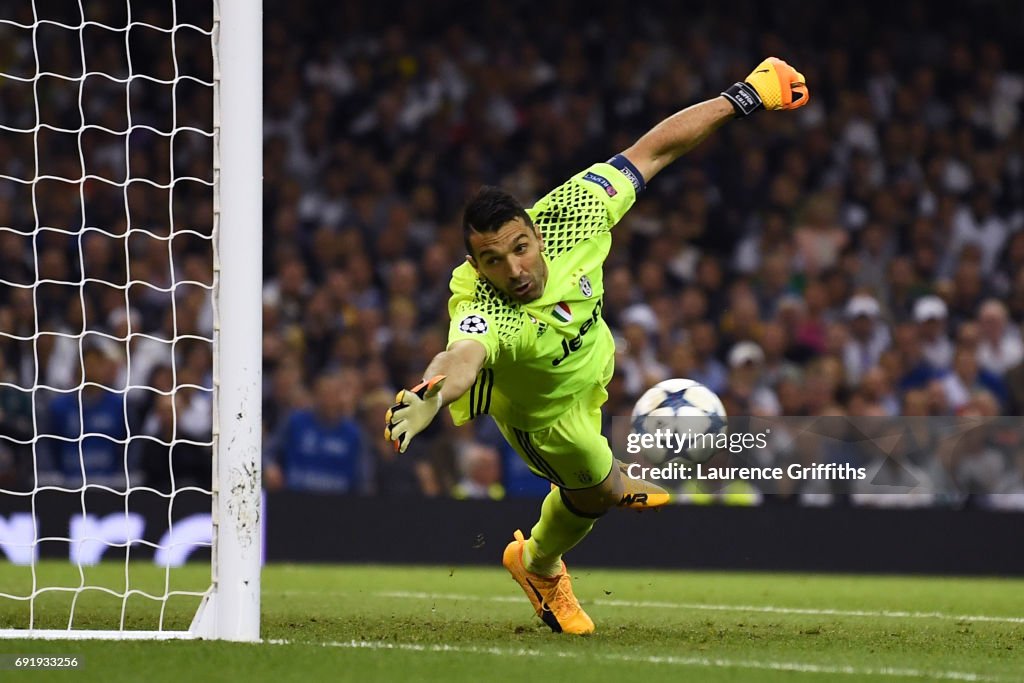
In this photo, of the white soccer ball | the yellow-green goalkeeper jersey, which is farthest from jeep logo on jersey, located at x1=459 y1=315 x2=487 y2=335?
the white soccer ball

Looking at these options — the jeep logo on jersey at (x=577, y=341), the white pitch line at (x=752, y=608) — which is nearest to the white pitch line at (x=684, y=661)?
the jeep logo on jersey at (x=577, y=341)

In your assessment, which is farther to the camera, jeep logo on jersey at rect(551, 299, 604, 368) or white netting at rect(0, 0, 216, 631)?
white netting at rect(0, 0, 216, 631)

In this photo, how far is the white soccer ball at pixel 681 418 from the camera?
7500 millimetres

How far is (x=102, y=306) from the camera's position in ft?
40.9

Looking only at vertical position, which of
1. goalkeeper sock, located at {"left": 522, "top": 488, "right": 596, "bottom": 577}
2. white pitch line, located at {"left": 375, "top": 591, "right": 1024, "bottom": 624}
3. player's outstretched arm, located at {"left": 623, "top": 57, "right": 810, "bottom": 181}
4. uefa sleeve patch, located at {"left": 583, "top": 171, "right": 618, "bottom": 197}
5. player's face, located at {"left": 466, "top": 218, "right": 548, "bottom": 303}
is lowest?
white pitch line, located at {"left": 375, "top": 591, "right": 1024, "bottom": 624}

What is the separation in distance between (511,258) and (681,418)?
1910mm

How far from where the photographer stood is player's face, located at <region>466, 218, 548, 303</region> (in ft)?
19.5

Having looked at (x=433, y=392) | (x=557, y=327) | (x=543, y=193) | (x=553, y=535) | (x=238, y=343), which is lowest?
(x=553, y=535)

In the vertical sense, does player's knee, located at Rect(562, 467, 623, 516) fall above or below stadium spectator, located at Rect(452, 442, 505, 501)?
below

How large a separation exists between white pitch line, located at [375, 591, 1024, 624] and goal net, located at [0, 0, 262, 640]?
1349 millimetres

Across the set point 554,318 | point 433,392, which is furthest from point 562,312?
point 433,392

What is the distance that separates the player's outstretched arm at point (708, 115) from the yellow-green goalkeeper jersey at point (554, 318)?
11 centimetres
